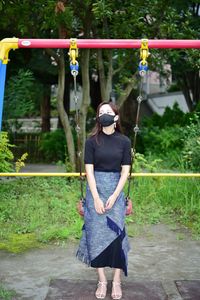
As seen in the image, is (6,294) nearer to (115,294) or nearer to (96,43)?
(115,294)

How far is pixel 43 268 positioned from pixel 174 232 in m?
2.08

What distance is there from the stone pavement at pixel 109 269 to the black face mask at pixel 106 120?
1538mm

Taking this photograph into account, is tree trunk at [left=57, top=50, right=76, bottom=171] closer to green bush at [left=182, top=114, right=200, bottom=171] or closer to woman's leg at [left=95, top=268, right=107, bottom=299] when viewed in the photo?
green bush at [left=182, top=114, right=200, bottom=171]

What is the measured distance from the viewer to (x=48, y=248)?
17.3 feet

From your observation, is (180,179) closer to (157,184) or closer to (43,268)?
(157,184)

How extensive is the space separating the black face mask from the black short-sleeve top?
0.40 ft

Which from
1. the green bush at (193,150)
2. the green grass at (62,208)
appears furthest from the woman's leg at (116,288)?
the green bush at (193,150)

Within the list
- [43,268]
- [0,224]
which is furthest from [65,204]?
[43,268]

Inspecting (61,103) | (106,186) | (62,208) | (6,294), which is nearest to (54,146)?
(61,103)

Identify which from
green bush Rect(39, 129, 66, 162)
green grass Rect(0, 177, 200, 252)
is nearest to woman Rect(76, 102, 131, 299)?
green grass Rect(0, 177, 200, 252)

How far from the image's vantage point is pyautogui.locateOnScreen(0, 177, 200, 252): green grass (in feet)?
18.6

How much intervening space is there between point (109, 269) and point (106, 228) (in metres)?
1.06

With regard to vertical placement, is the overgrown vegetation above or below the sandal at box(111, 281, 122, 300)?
above

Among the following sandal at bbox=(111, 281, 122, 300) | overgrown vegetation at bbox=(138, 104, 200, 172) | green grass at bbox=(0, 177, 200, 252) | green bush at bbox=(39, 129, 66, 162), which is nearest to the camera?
sandal at bbox=(111, 281, 122, 300)
